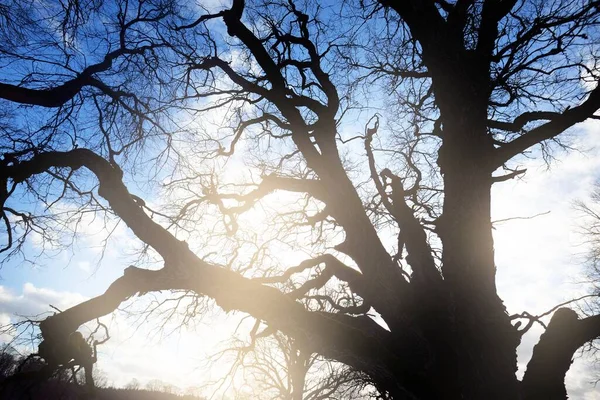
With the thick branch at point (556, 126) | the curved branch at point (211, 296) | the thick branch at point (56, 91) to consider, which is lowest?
the curved branch at point (211, 296)

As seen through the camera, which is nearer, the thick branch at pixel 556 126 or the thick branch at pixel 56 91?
the thick branch at pixel 56 91

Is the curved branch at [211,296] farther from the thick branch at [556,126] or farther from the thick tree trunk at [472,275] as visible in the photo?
the thick branch at [556,126]

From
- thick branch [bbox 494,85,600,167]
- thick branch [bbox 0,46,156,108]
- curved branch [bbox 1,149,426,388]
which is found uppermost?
thick branch [bbox 0,46,156,108]

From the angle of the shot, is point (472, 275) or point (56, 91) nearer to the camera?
point (472, 275)

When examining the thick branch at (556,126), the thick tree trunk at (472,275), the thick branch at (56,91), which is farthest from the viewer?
the thick branch at (556,126)

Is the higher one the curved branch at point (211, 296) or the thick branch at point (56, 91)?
the thick branch at point (56, 91)

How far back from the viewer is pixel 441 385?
10.6ft

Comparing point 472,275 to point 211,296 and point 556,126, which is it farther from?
point 211,296

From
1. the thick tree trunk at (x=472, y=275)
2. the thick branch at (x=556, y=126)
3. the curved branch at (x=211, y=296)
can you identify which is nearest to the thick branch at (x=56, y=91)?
the curved branch at (x=211, y=296)

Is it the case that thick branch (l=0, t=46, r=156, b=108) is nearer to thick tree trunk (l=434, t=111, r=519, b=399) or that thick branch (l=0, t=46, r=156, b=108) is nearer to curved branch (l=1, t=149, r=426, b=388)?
curved branch (l=1, t=149, r=426, b=388)

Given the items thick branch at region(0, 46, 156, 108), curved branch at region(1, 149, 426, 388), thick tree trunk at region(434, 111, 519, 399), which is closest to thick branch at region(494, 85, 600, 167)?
thick tree trunk at region(434, 111, 519, 399)

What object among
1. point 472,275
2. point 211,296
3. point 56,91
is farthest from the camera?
point 56,91

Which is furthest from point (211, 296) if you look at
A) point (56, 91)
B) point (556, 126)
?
point (556, 126)

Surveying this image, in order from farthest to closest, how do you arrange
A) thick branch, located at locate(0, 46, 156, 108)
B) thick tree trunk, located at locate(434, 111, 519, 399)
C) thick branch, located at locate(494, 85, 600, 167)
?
thick branch, located at locate(494, 85, 600, 167), thick branch, located at locate(0, 46, 156, 108), thick tree trunk, located at locate(434, 111, 519, 399)
